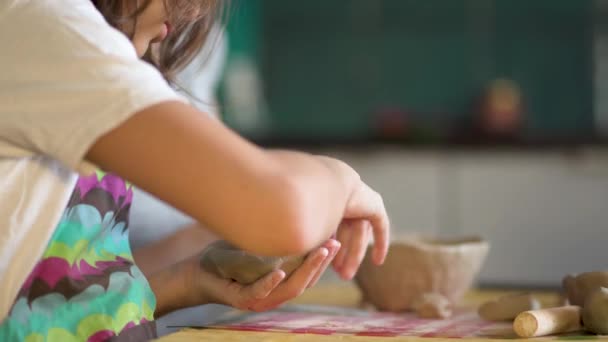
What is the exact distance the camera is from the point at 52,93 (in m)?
0.68

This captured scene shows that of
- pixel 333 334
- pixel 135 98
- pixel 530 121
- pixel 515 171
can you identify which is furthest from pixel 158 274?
pixel 530 121

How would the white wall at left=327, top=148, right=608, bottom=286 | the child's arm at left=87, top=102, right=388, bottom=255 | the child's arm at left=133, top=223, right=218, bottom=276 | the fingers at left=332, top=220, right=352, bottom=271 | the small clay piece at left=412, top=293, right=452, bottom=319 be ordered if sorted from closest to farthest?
the child's arm at left=87, top=102, right=388, bottom=255
the fingers at left=332, top=220, right=352, bottom=271
the small clay piece at left=412, top=293, right=452, bottom=319
the child's arm at left=133, top=223, right=218, bottom=276
the white wall at left=327, top=148, right=608, bottom=286

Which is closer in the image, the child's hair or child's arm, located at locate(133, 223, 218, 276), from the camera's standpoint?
the child's hair

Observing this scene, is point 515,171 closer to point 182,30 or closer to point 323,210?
point 182,30

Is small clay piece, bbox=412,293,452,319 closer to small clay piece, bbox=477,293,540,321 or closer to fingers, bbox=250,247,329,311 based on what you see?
small clay piece, bbox=477,293,540,321

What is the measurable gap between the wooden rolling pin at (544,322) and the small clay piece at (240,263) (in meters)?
0.21

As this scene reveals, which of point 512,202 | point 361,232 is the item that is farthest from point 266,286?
point 512,202

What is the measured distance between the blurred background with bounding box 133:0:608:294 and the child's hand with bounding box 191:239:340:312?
2255 millimetres

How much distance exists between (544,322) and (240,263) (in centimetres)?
29

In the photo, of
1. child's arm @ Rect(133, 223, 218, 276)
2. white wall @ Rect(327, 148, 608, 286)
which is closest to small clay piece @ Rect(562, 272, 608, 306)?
child's arm @ Rect(133, 223, 218, 276)

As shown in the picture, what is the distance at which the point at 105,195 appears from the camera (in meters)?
0.91

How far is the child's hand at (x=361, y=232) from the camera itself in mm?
835

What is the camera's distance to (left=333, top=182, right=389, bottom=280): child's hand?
835mm

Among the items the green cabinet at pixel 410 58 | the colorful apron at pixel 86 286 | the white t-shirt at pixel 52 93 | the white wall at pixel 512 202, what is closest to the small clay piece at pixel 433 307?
the colorful apron at pixel 86 286
